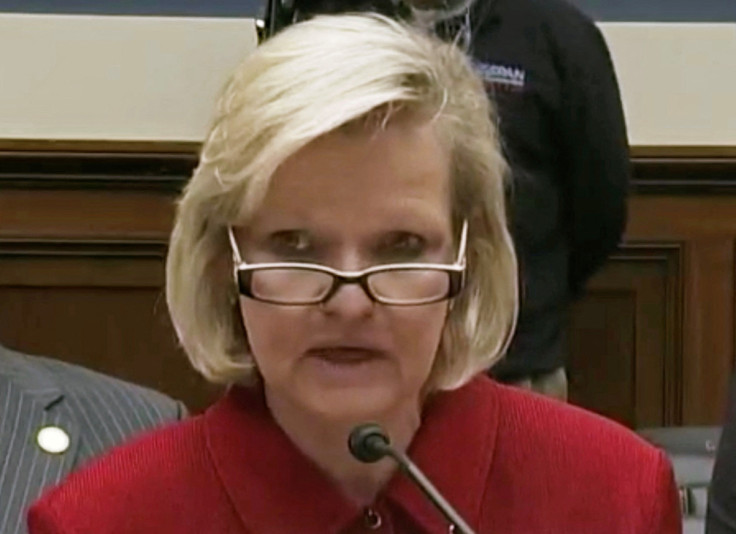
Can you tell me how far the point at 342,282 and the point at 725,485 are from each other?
0.54m

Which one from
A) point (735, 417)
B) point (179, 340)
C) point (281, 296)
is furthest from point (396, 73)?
point (735, 417)

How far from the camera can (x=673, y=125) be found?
3547 millimetres

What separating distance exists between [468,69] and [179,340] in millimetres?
316

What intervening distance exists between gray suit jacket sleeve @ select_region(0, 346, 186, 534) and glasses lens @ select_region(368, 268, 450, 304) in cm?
48

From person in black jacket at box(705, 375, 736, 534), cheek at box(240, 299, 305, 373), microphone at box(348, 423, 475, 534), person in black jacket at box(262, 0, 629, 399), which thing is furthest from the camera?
person in black jacket at box(262, 0, 629, 399)

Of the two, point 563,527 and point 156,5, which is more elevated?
point 563,527

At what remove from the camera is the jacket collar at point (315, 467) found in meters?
1.46

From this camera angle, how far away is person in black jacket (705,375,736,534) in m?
1.72

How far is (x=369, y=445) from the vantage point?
129 centimetres

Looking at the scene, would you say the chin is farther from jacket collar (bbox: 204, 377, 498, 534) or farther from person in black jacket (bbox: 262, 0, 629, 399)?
person in black jacket (bbox: 262, 0, 629, 399)

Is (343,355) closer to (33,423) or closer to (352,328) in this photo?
(352,328)

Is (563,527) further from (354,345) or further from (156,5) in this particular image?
(156,5)

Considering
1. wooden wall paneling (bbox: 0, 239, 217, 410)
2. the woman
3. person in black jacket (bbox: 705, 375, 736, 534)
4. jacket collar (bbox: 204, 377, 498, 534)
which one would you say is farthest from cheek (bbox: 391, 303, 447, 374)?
wooden wall paneling (bbox: 0, 239, 217, 410)

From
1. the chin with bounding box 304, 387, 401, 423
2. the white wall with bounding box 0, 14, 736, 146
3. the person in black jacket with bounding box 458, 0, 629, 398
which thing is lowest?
the white wall with bounding box 0, 14, 736, 146
